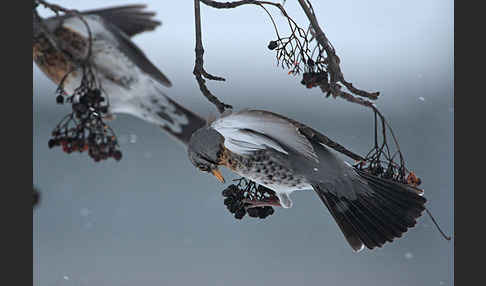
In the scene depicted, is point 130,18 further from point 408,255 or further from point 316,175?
point 408,255

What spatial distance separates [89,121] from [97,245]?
263 millimetres

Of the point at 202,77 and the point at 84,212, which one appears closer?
the point at 202,77

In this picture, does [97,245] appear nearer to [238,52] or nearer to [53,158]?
[53,158]

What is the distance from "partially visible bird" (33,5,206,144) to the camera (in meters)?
0.76

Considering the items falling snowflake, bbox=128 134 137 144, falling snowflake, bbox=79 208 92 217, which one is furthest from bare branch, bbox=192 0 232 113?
falling snowflake, bbox=79 208 92 217

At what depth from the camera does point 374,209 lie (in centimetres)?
71

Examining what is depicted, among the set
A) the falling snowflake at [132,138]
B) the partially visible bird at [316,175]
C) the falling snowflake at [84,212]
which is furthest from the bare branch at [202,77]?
the falling snowflake at [84,212]

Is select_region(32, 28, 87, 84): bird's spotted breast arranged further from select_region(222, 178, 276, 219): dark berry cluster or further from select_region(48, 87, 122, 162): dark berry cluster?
select_region(222, 178, 276, 219): dark berry cluster


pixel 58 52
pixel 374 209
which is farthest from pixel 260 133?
pixel 58 52

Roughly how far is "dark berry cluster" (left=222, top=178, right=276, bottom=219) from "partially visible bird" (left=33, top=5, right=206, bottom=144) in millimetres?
104

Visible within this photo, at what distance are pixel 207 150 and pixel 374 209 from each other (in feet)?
0.75

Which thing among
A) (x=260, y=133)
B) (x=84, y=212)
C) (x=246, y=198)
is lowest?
(x=84, y=212)

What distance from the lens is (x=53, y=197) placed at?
91 centimetres

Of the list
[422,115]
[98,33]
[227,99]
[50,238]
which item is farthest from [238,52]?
[50,238]
